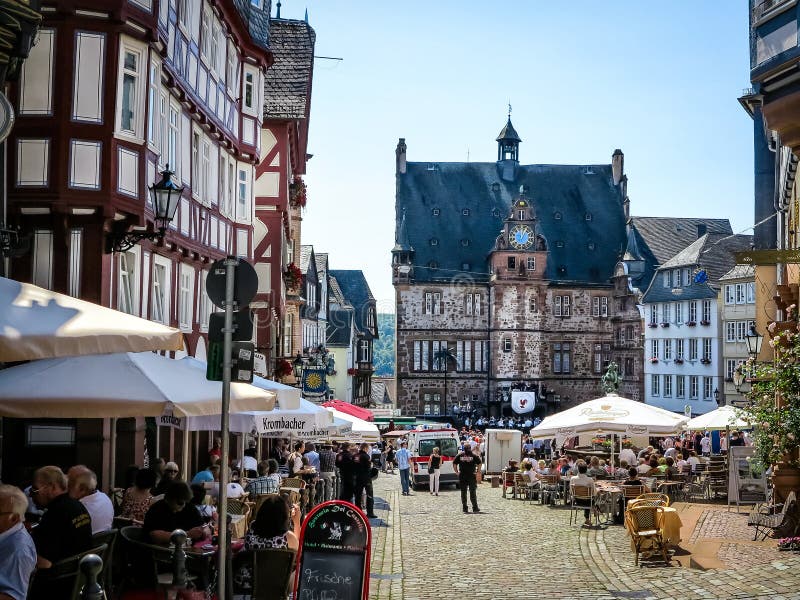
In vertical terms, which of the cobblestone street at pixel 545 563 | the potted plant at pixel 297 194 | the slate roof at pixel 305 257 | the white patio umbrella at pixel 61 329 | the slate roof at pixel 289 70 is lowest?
the cobblestone street at pixel 545 563

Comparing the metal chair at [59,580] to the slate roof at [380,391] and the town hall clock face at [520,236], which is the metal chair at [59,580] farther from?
the slate roof at [380,391]

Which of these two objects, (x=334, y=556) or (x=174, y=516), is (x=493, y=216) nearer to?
(x=334, y=556)

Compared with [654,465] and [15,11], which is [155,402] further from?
[654,465]

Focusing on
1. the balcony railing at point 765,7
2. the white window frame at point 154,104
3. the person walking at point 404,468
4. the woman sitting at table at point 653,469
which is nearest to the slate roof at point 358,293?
the person walking at point 404,468

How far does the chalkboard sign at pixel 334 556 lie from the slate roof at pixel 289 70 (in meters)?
25.1

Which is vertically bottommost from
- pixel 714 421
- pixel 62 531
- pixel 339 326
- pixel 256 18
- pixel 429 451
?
pixel 429 451

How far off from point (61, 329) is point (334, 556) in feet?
10.1

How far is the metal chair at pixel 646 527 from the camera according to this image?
50.5 ft

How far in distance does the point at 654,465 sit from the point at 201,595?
17.4 m

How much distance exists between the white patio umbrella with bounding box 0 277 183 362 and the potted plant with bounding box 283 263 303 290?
2620 centimetres

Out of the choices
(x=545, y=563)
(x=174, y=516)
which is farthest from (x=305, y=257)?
(x=174, y=516)

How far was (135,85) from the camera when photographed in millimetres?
15984

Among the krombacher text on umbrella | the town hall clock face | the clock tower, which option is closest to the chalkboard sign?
the krombacher text on umbrella

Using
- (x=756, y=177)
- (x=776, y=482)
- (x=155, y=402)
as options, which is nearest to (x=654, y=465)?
(x=776, y=482)
